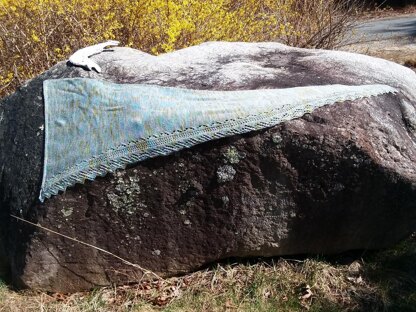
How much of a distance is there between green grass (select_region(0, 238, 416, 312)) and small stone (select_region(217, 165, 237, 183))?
0.51 meters

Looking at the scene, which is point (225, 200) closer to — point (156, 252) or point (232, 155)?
point (232, 155)

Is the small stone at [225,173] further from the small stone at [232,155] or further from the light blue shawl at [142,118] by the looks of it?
the light blue shawl at [142,118]

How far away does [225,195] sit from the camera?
3.00m

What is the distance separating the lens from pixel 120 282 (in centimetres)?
318

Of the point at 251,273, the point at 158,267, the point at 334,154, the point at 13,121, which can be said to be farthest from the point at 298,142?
the point at 13,121

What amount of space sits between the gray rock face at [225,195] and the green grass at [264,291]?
0.25ft

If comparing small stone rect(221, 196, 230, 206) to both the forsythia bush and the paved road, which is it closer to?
the forsythia bush

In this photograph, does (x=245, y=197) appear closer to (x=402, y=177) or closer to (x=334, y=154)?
(x=334, y=154)

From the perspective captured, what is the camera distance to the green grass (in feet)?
9.88

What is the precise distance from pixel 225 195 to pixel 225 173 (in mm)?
118

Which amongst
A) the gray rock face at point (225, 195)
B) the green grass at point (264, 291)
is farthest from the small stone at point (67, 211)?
the green grass at point (264, 291)

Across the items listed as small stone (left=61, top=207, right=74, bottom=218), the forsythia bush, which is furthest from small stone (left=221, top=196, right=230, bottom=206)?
the forsythia bush

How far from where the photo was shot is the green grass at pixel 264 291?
3012 mm

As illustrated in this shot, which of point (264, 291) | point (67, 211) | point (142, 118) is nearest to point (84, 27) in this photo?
point (142, 118)
